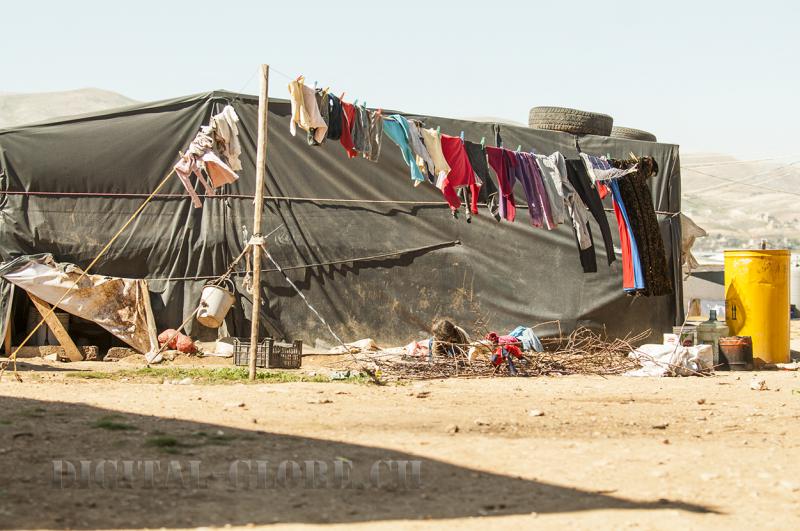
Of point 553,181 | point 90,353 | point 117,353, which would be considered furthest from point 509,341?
point 90,353

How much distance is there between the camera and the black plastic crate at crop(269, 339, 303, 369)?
1178 centimetres

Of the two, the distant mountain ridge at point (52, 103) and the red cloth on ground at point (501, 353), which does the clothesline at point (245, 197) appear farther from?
the distant mountain ridge at point (52, 103)

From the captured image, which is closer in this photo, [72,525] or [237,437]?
[72,525]

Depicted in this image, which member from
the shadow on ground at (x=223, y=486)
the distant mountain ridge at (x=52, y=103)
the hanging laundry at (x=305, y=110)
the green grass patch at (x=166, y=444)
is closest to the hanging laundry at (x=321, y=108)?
the hanging laundry at (x=305, y=110)

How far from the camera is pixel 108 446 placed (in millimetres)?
6227

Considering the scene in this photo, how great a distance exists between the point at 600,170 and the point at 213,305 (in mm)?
4850

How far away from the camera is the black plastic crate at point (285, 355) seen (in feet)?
38.7

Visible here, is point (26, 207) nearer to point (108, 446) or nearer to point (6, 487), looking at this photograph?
point (108, 446)

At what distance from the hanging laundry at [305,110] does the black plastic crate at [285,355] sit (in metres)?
2.49

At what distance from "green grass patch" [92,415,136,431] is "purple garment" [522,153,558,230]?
22.2 ft

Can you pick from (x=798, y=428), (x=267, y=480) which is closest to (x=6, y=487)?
(x=267, y=480)

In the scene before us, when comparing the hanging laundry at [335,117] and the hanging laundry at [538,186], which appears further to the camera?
the hanging laundry at [538,186]

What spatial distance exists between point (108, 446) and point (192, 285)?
7.17 m

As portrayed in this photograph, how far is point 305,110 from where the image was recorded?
1052cm
